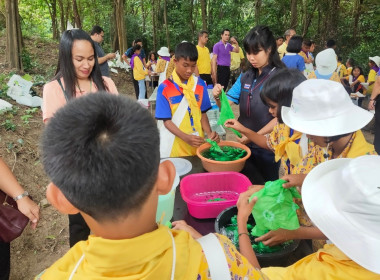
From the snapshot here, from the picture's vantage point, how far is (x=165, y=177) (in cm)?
75

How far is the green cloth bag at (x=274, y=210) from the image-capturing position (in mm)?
1293

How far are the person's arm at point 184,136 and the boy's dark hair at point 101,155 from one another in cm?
165

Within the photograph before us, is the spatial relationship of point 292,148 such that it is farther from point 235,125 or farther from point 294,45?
point 294,45

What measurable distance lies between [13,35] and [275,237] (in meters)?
6.45

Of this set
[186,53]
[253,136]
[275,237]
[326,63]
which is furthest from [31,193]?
[326,63]

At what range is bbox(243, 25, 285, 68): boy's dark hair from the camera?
92.9 inches

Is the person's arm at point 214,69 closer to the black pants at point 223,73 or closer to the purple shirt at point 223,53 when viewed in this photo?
the purple shirt at point 223,53

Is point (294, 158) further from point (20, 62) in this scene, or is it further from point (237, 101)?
point (20, 62)

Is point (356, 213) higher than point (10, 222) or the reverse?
higher

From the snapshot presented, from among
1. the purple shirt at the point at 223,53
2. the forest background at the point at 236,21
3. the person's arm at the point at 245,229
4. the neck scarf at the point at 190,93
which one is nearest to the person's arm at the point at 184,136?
the neck scarf at the point at 190,93

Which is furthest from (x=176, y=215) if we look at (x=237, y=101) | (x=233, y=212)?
(x=237, y=101)

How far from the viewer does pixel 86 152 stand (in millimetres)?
602

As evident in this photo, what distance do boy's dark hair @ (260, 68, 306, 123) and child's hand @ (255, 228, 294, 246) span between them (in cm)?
75

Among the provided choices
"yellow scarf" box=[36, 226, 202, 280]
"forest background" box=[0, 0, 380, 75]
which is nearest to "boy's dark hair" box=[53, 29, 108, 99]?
"yellow scarf" box=[36, 226, 202, 280]
